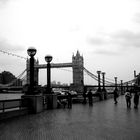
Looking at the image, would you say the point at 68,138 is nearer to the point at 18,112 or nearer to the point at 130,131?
the point at 130,131

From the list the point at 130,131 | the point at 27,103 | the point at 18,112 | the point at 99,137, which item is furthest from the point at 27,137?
the point at 27,103

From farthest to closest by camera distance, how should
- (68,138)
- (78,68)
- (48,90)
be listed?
(78,68) < (48,90) < (68,138)

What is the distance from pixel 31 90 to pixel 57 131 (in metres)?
6.75

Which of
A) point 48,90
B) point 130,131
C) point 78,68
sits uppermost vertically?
point 78,68

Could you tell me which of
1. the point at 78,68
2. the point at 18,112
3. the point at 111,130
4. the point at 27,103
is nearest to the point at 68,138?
the point at 111,130

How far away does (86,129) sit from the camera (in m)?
8.53

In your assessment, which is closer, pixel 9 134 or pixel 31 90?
pixel 9 134

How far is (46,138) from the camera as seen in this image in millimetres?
7082

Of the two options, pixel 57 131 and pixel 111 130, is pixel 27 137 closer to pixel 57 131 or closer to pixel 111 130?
pixel 57 131

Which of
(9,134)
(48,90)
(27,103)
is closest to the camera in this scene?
(9,134)

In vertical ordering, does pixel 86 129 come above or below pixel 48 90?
below

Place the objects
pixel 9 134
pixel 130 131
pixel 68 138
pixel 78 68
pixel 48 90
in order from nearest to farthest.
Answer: pixel 68 138
pixel 9 134
pixel 130 131
pixel 48 90
pixel 78 68

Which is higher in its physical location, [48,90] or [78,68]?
[78,68]

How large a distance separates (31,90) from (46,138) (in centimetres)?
771
